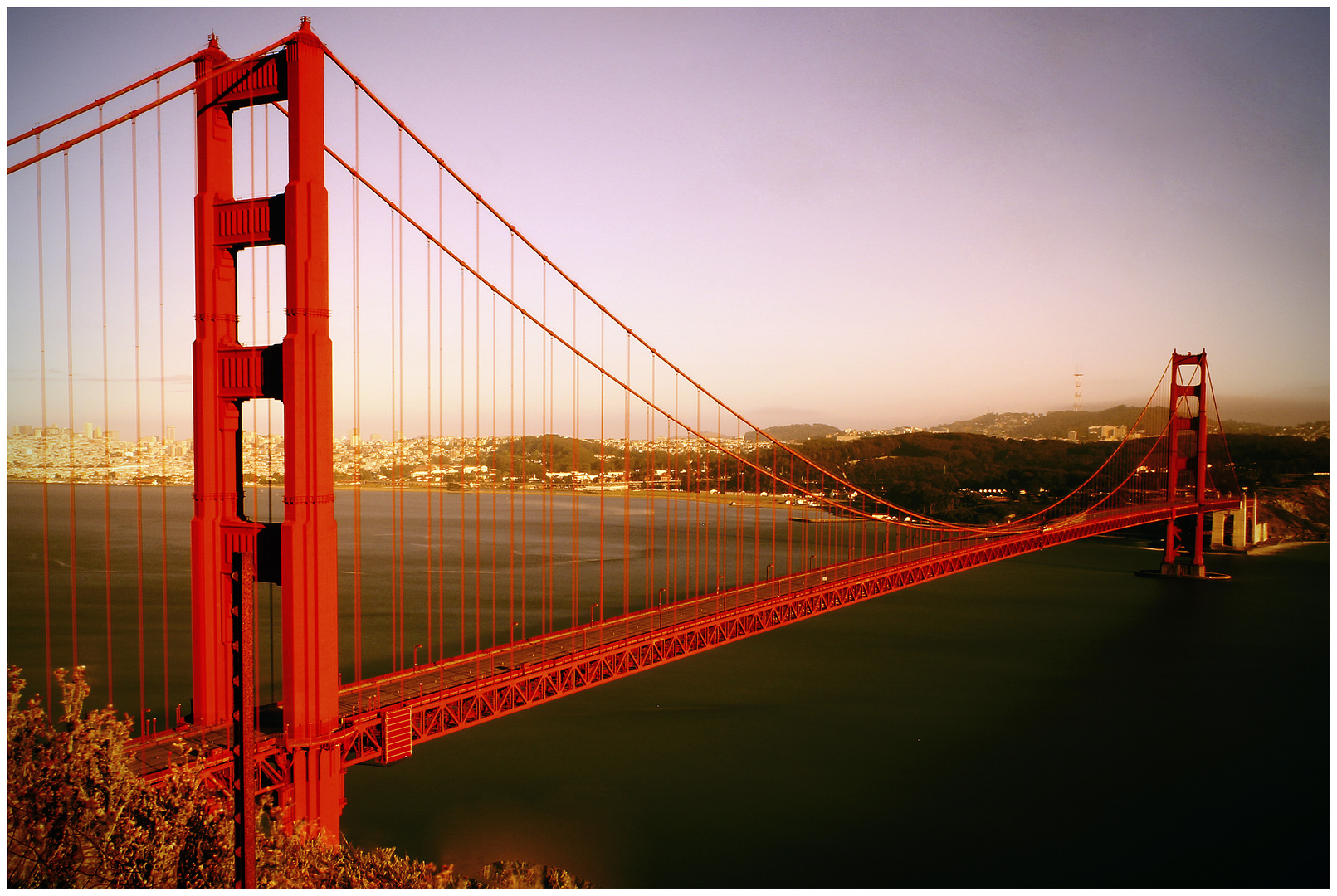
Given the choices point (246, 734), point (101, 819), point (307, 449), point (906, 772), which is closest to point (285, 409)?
point (307, 449)

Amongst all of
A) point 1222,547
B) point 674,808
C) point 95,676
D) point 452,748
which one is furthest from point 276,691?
point 1222,547

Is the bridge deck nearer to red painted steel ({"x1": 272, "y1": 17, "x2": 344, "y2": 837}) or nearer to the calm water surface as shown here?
red painted steel ({"x1": 272, "y1": 17, "x2": 344, "y2": 837})

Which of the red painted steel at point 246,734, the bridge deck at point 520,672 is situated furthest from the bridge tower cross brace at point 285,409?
the red painted steel at point 246,734

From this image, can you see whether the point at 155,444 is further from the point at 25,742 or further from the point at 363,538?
the point at 25,742

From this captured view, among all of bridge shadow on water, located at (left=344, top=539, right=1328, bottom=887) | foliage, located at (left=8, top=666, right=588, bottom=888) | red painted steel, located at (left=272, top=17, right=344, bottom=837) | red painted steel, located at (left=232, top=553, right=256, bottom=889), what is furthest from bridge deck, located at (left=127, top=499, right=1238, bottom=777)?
red painted steel, located at (left=232, top=553, right=256, bottom=889)

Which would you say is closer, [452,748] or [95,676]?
[452,748]

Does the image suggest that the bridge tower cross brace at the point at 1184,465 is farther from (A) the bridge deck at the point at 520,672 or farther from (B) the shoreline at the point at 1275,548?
(A) the bridge deck at the point at 520,672
